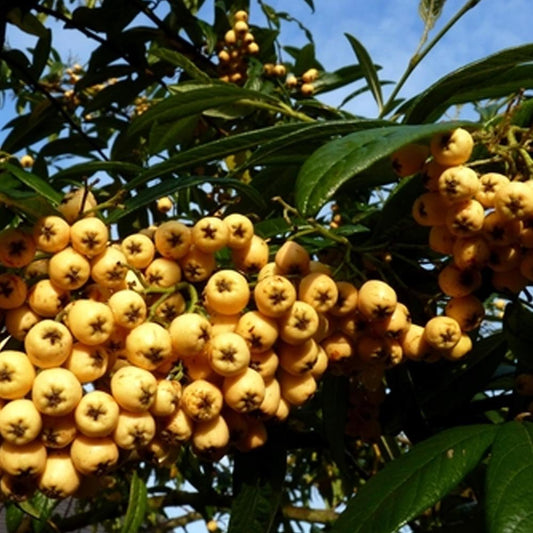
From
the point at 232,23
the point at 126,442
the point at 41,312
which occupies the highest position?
the point at 232,23

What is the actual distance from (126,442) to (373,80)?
1391mm

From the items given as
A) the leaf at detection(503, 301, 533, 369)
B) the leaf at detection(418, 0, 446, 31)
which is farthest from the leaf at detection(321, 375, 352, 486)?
the leaf at detection(418, 0, 446, 31)

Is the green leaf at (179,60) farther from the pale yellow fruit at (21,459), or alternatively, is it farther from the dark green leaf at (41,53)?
the pale yellow fruit at (21,459)

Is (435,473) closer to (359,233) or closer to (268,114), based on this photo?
(359,233)

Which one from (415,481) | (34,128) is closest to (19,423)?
(415,481)

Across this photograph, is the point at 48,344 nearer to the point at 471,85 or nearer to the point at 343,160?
the point at 343,160

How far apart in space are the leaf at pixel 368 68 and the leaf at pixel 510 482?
1.19 metres

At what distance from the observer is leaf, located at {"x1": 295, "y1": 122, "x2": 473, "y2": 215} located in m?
0.96

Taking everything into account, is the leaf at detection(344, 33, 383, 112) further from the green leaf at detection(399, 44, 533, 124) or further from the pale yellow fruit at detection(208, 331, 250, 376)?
the pale yellow fruit at detection(208, 331, 250, 376)

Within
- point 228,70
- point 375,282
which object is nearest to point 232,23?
point 228,70

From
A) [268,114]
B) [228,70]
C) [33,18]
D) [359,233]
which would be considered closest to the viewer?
[359,233]

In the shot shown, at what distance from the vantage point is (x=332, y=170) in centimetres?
98

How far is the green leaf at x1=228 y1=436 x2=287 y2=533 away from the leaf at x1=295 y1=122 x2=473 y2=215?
577 mm

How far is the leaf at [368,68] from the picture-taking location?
2043 mm
